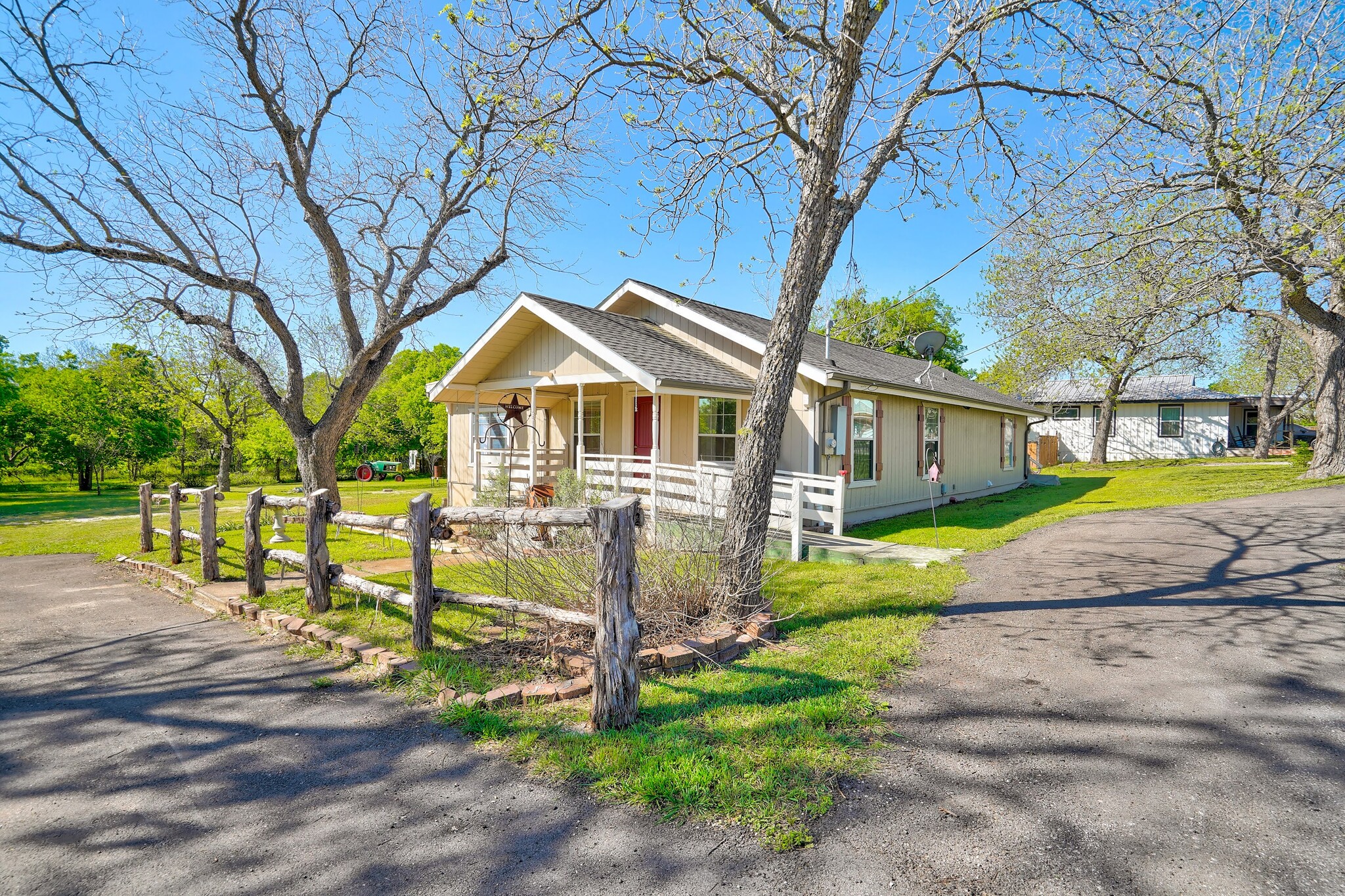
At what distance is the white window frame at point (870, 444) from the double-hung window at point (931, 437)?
261cm

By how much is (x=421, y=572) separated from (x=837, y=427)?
8559 millimetres

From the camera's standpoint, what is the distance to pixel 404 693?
4.27 metres

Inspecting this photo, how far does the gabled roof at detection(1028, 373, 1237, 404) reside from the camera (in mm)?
31453

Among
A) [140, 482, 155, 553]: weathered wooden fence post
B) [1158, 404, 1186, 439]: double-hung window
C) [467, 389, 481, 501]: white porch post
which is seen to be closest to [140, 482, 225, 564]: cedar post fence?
[140, 482, 155, 553]: weathered wooden fence post

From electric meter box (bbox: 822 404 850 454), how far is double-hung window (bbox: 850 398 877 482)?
414 millimetres

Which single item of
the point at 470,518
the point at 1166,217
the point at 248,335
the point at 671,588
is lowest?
the point at 671,588

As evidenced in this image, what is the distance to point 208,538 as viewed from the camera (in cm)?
756

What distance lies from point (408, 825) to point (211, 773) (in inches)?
52.6

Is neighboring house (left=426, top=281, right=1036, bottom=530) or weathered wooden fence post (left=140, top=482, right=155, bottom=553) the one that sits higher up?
neighboring house (left=426, top=281, right=1036, bottom=530)

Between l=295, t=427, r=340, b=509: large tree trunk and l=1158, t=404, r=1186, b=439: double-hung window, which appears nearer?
l=295, t=427, r=340, b=509: large tree trunk

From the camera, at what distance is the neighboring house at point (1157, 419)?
31469 millimetres

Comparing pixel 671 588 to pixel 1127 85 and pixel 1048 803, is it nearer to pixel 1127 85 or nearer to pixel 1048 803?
pixel 1048 803

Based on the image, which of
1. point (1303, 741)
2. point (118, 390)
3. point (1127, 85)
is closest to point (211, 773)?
point (1303, 741)

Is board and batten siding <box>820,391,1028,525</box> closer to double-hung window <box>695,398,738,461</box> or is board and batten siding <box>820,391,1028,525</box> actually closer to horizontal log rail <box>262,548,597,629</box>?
double-hung window <box>695,398,738,461</box>
